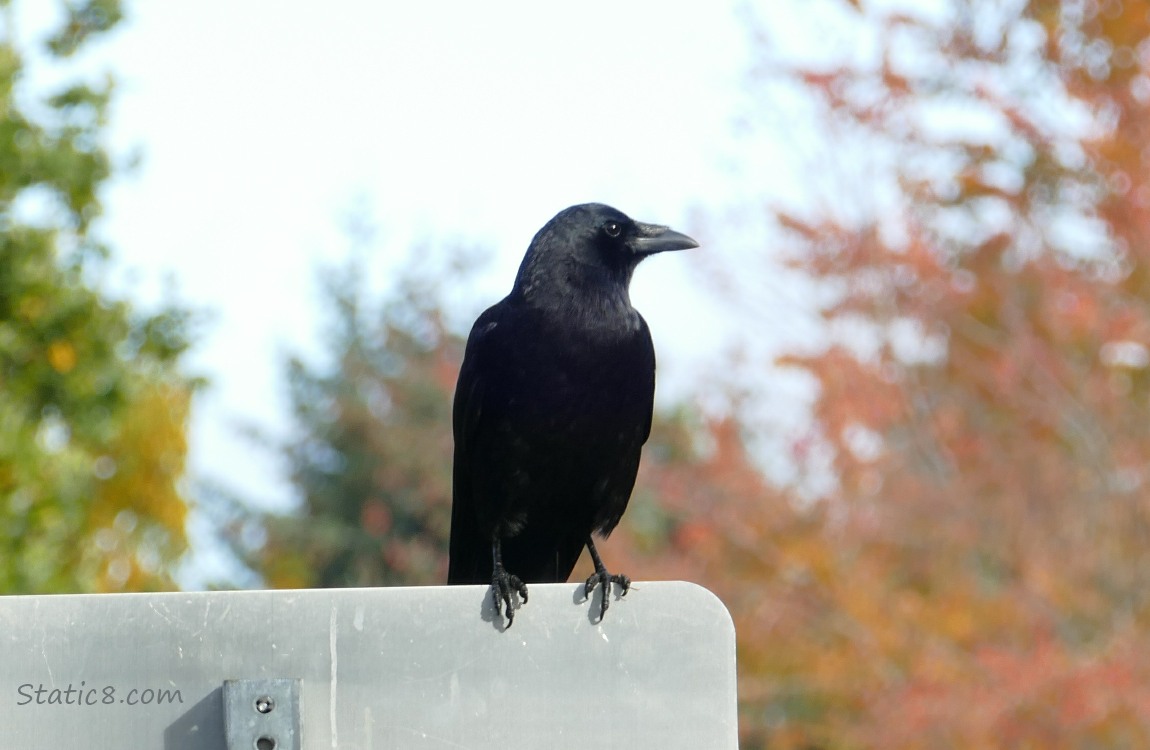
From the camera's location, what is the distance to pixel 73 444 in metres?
9.73

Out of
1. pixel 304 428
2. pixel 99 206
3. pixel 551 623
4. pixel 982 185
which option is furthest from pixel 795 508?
pixel 304 428

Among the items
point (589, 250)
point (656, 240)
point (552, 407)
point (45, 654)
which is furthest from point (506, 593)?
point (656, 240)

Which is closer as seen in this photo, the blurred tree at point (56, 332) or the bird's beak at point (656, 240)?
the bird's beak at point (656, 240)

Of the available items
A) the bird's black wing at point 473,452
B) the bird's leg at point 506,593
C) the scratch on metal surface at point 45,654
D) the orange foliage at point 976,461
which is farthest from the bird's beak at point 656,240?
the orange foliage at point 976,461

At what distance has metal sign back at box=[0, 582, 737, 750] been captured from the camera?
1834mm

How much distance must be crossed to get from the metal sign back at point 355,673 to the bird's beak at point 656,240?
206 centimetres

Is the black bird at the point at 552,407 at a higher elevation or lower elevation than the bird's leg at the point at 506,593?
higher

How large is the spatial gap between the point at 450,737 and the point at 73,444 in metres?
8.56

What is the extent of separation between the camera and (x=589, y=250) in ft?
12.1

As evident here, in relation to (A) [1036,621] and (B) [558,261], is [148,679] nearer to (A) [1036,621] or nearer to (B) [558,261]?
(B) [558,261]

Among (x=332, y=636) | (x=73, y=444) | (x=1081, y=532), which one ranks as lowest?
(x=332, y=636)

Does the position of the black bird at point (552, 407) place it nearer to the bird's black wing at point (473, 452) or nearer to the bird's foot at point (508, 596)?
the bird's black wing at point (473, 452)

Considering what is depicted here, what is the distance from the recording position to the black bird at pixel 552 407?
340 centimetres

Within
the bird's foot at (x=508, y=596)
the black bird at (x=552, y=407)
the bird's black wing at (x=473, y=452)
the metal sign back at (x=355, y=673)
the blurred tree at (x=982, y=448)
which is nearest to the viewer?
the metal sign back at (x=355, y=673)
